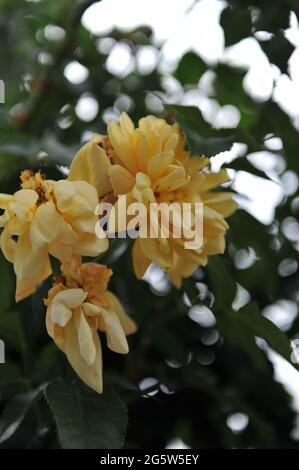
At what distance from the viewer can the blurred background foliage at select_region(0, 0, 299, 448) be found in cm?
63

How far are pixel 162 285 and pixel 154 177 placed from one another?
0.45 m

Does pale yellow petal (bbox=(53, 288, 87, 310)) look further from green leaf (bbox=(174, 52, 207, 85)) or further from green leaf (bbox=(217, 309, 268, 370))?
green leaf (bbox=(174, 52, 207, 85))

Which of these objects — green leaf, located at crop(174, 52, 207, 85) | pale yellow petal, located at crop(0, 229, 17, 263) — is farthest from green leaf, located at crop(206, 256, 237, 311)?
green leaf, located at crop(174, 52, 207, 85)

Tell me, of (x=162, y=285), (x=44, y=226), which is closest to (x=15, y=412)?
(x=44, y=226)

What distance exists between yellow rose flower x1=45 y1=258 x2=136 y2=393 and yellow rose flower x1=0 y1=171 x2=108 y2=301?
3 centimetres

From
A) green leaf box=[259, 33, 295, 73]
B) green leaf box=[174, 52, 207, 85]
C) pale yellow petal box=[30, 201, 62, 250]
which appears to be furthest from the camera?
green leaf box=[174, 52, 207, 85]

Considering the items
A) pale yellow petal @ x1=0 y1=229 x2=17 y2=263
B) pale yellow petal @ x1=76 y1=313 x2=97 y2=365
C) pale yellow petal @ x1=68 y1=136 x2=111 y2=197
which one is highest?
pale yellow petal @ x1=68 y1=136 x2=111 y2=197

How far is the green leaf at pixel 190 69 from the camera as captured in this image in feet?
3.34

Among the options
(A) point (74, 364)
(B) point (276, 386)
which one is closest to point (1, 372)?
(A) point (74, 364)

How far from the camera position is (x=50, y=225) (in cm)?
48

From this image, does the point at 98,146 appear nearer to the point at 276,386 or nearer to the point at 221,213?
the point at 221,213

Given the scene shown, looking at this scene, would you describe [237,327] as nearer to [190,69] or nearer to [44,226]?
[44,226]

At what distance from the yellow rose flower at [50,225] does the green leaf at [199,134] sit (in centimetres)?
10

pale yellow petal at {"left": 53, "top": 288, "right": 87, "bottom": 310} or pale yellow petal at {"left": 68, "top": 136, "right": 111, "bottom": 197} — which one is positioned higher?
pale yellow petal at {"left": 68, "top": 136, "right": 111, "bottom": 197}
